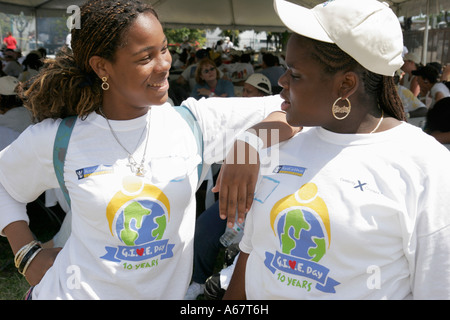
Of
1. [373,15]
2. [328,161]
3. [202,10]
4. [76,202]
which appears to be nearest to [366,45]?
[373,15]

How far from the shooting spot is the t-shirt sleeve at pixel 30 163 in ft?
5.21

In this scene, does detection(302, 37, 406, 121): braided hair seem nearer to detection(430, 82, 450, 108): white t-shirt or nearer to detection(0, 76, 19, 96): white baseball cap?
detection(0, 76, 19, 96): white baseball cap

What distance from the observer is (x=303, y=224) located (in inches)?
50.1

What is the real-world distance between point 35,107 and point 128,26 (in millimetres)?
475

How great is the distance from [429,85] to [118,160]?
683 centimetres

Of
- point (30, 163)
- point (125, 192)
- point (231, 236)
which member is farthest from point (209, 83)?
point (125, 192)

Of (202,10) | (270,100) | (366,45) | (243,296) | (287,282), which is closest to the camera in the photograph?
(366,45)

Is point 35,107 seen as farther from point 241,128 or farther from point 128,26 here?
point 241,128

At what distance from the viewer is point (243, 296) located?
4.99ft

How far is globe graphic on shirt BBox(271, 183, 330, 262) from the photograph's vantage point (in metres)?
1.25

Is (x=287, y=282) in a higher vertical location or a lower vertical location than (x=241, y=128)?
lower

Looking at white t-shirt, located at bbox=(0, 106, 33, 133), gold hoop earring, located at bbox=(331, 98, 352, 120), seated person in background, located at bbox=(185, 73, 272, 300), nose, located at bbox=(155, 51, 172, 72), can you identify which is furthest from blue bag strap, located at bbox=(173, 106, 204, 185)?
white t-shirt, located at bbox=(0, 106, 33, 133)

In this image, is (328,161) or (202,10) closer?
(328,161)

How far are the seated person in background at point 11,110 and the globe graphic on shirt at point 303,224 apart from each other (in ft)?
12.3
